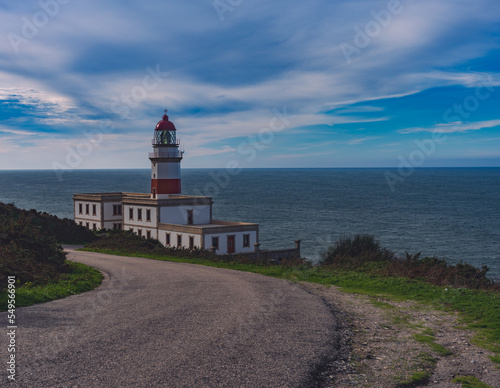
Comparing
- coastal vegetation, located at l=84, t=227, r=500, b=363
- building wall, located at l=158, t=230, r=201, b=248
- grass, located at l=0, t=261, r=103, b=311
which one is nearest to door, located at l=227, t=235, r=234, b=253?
building wall, located at l=158, t=230, r=201, b=248

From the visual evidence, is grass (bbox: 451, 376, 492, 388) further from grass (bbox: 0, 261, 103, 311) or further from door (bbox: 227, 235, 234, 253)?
door (bbox: 227, 235, 234, 253)

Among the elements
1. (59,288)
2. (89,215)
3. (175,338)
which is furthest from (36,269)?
(89,215)

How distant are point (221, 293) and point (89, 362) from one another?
6.57 meters

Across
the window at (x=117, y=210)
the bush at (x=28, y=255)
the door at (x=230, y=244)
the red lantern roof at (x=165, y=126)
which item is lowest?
the door at (x=230, y=244)

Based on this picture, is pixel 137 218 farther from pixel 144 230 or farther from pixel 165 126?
pixel 165 126

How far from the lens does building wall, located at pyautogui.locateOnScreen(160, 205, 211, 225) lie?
3845cm

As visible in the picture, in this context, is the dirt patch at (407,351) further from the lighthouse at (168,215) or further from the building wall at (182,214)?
the building wall at (182,214)

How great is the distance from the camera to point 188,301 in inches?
506

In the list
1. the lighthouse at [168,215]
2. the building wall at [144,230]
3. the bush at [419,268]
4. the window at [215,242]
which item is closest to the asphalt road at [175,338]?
the bush at [419,268]

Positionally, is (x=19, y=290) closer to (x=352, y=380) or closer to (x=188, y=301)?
(x=188, y=301)

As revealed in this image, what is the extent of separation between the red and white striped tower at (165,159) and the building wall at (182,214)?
426cm

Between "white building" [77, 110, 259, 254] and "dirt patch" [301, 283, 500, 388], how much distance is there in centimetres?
2016

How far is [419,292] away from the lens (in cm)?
1532

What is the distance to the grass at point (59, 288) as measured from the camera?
1246 cm
